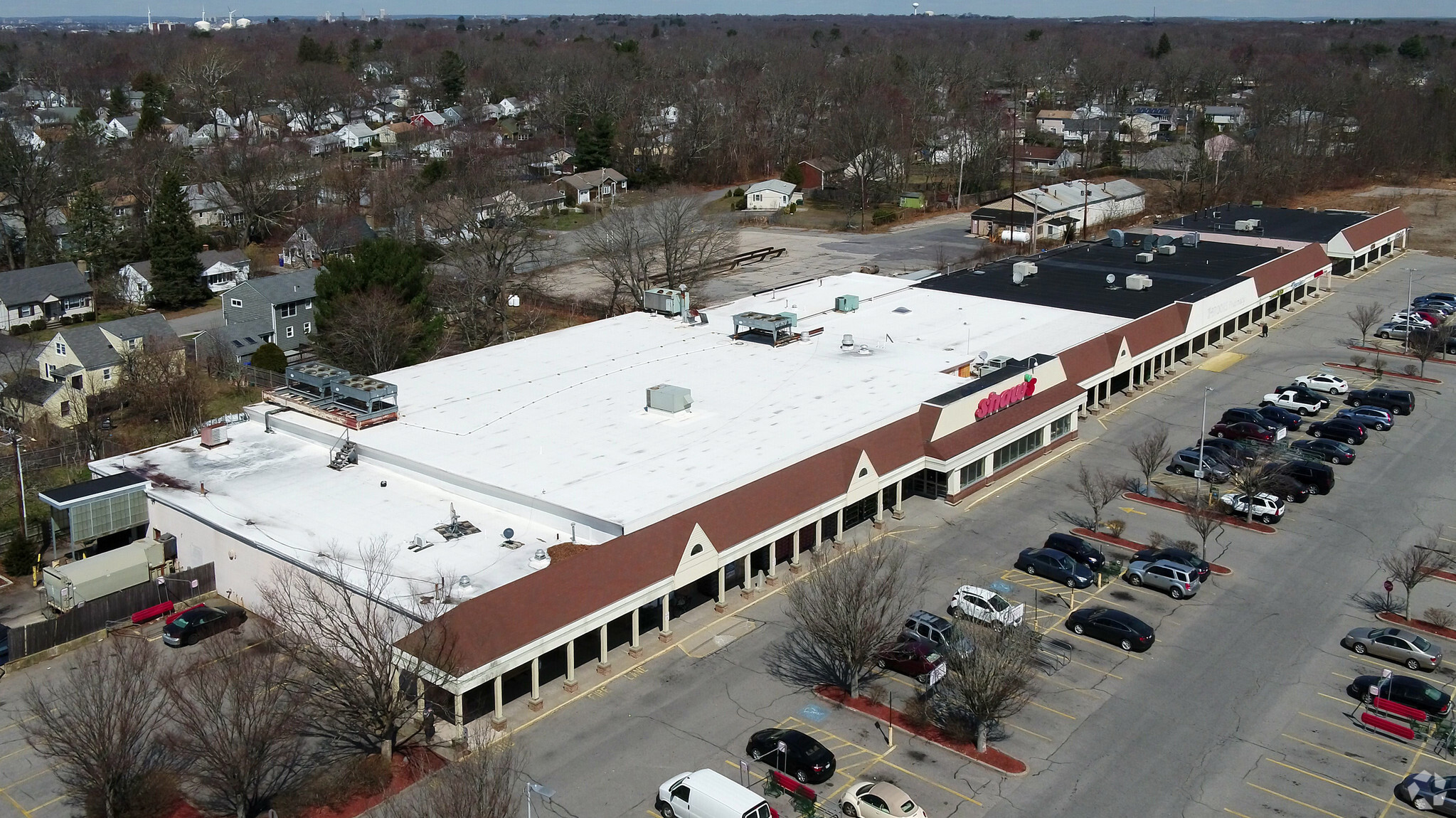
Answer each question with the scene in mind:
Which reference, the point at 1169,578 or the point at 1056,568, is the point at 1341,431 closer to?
the point at 1169,578

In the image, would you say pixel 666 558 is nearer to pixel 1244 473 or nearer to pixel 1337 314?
pixel 1244 473

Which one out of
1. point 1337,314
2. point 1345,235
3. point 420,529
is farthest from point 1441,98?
point 420,529

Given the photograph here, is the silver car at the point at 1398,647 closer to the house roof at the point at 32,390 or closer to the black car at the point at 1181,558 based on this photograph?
the black car at the point at 1181,558

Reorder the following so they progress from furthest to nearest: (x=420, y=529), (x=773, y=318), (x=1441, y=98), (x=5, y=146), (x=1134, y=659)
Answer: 1. (x=1441, y=98)
2. (x=5, y=146)
3. (x=773, y=318)
4. (x=420, y=529)
5. (x=1134, y=659)

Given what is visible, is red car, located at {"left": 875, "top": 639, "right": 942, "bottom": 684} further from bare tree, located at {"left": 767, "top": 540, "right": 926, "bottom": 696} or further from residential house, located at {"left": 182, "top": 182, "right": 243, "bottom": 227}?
residential house, located at {"left": 182, "top": 182, "right": 243, "bottom": 227}

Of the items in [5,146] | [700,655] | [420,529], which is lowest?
[700,655]

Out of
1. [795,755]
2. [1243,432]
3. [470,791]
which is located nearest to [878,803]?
[795,755]

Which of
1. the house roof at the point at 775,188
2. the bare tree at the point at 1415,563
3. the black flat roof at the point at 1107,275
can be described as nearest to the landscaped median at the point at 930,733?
the bare tree at the point at 1415,563

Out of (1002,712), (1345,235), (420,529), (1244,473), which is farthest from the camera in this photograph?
(1345,235)
